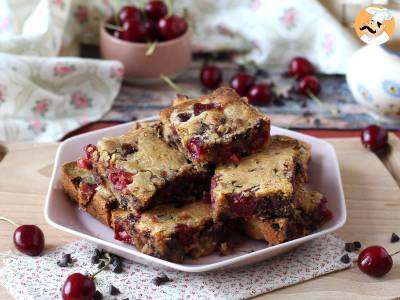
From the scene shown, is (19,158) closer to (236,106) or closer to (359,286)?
(236,106)

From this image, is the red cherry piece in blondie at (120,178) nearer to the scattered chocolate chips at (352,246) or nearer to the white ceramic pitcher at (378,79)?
the scattered chocolate chips at (352,246)

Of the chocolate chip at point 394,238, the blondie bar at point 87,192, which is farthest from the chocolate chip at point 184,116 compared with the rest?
the chocolate chip at point 394,238

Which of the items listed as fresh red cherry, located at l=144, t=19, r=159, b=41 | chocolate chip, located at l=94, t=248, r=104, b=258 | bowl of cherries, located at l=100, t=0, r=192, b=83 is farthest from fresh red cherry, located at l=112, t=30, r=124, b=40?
chocolate chip, located at l=94, t=248, r=104, b=258

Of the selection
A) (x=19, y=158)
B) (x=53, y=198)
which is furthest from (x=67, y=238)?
(x=19, y=158)

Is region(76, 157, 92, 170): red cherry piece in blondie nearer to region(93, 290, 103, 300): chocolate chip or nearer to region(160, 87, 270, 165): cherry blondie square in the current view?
region(160, 87, 270, 165): cherry blondie square

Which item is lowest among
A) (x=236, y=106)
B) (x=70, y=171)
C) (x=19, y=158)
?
(x=19, y=158)
